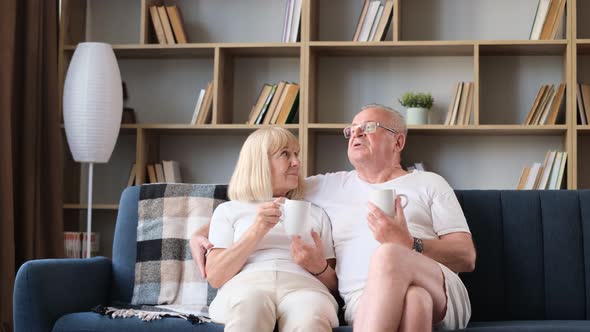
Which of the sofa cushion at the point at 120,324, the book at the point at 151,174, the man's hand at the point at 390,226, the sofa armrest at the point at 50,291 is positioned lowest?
the sofa cushion at the point at 120,324

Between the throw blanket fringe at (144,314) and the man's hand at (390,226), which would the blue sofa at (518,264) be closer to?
the throw blanket fringe at (144,314)

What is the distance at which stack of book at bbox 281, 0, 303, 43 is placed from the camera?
4.50 metres

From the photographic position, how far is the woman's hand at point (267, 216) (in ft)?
8.33

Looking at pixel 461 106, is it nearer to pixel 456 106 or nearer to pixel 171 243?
pixel 456 106

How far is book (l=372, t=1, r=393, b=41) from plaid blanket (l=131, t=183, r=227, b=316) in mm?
1726

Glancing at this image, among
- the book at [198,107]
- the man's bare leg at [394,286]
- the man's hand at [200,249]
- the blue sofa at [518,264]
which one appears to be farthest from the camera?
the book at [198,107]

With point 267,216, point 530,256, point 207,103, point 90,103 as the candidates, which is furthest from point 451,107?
point 267,216

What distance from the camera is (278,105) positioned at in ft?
14.8

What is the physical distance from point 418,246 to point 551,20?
7.23ft

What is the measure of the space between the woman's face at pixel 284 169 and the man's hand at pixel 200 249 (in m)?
0.28

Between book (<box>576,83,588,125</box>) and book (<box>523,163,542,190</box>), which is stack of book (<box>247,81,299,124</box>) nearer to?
book (<box>523,163,542,190</box>)

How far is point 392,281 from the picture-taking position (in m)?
2.26

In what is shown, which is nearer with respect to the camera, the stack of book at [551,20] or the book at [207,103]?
the stack of book at [551,20]

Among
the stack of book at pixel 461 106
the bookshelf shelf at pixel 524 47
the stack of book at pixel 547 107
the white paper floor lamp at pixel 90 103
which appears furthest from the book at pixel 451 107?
the white paper floor lamp at pixel 90 103
